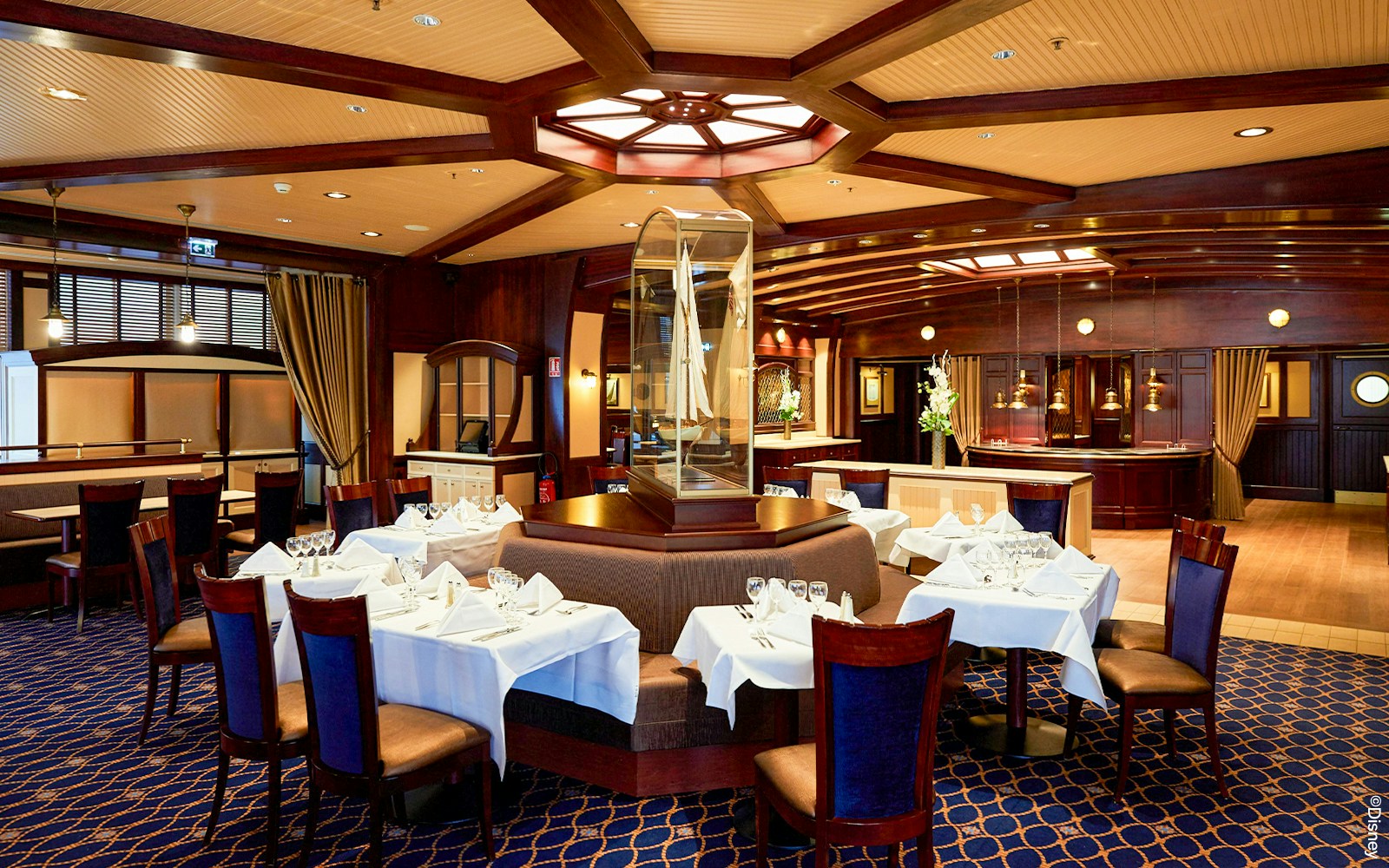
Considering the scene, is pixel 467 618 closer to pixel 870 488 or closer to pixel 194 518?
pixel 194 518

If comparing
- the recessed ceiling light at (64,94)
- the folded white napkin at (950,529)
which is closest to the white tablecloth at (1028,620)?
the folded white napkin at (950,529)

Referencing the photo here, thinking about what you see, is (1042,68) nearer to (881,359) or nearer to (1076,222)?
(1076,222)

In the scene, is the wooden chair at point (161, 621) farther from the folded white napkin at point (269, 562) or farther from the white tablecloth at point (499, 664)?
the white tablecloth at point (499, 664)

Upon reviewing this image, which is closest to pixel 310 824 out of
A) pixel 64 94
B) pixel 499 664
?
pixel 499 664

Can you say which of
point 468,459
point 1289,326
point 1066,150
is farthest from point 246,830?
point 1289,326

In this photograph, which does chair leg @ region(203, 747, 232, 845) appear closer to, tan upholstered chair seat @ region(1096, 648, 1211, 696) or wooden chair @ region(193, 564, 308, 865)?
wooden chair @ region(193, 564, 308, 865)

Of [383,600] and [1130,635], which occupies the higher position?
[383,600]

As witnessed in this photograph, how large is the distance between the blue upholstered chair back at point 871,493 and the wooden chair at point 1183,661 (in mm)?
3257

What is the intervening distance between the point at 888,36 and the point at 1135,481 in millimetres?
9292

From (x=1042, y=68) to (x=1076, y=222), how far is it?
9.73 ft

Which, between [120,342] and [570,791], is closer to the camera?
[570,791]

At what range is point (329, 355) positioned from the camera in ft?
32.1

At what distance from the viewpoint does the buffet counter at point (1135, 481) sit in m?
11.2

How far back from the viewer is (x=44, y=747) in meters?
4.02
